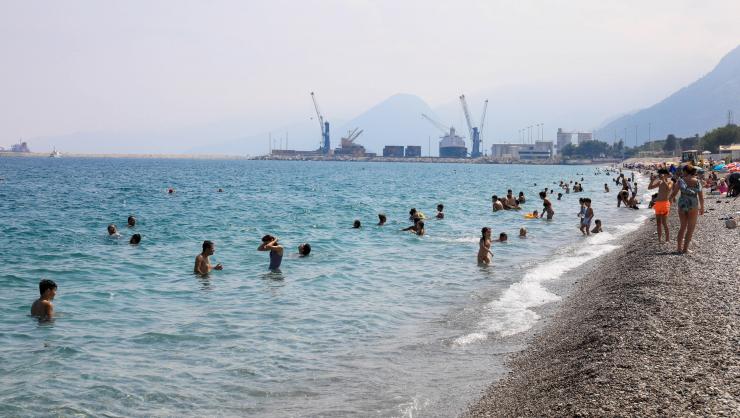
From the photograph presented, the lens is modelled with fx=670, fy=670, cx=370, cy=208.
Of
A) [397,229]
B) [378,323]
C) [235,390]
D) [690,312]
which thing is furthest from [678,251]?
[397,229]

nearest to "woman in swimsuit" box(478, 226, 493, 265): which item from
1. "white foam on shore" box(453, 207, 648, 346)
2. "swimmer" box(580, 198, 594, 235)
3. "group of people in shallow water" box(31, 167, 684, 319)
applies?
"group of people in shallow water" box(31, 167, 684, 319)

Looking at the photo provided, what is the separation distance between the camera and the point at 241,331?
11.9 m

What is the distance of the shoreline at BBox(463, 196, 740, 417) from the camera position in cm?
677

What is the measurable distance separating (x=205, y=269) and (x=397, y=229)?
45.2 feet

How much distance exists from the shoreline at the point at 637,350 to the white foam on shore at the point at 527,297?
1.48 feet

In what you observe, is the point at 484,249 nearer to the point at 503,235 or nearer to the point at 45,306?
the point at 503,235

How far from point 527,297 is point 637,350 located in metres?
6.24

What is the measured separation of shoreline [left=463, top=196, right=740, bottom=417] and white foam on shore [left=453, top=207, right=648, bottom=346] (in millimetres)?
450

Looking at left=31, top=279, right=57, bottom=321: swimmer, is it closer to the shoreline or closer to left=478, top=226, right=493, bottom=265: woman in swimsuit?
the shoreline

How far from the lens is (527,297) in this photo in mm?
14602

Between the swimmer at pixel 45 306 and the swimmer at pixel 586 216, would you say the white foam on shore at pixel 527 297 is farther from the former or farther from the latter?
the swimmer at pixel 45 306

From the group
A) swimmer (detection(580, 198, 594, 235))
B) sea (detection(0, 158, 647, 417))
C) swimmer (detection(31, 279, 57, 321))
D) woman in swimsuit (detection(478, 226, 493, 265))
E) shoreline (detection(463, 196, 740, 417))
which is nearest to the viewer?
shoreline (detection(463, 196, 740, 417))

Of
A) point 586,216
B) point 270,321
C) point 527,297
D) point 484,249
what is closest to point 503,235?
point 586,216

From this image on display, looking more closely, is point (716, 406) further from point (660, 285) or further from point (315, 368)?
point (660, 285)
